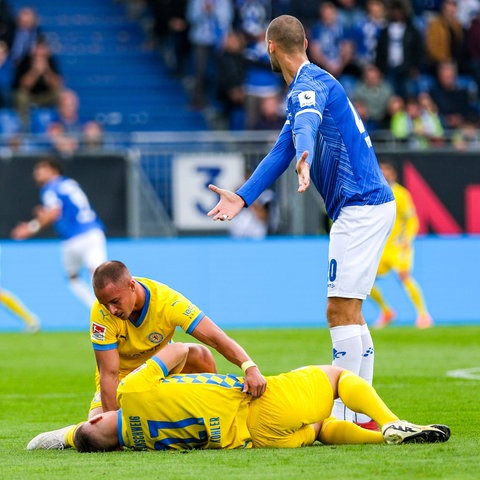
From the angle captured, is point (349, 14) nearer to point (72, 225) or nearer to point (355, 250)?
point (72, 225)

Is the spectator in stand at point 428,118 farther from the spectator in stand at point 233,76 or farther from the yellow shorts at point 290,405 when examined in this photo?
the yellow shorts at point 290,405

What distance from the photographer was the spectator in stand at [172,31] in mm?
25312

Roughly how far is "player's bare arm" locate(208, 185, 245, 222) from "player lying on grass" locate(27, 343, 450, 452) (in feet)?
2.85

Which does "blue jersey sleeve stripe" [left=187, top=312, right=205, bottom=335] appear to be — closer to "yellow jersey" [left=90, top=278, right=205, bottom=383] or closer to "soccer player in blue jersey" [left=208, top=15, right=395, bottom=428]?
"yellow jersey" [left=90, top=278, right=205, bottom=383]

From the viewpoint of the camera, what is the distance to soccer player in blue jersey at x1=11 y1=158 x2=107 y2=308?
19203mm

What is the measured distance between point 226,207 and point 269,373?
4.83 meters

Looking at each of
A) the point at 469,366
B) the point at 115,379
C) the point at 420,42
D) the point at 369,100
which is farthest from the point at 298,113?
the point at 420,42

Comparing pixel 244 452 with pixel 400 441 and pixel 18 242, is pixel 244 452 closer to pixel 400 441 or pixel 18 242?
pixel 400 441

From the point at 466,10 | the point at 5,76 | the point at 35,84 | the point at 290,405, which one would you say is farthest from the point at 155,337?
the point at 466,10

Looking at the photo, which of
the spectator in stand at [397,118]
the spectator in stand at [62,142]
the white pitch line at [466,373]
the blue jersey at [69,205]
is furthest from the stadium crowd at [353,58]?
the white pitch line at [466,373]

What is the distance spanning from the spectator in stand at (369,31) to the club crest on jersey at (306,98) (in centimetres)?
1613

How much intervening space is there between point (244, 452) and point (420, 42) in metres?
17.6

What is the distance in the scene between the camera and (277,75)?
24.1 m

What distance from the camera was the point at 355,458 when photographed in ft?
23.1
